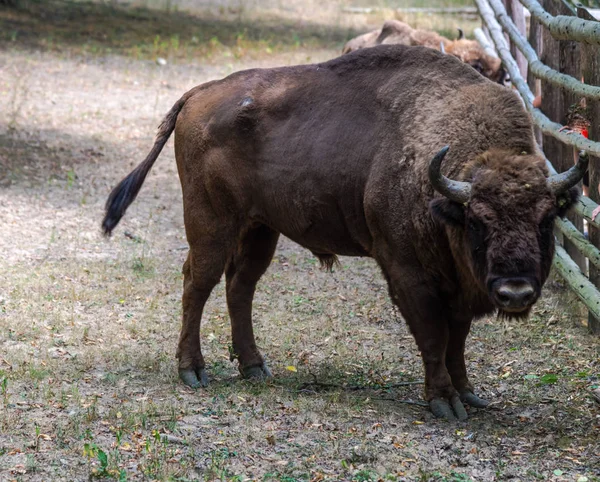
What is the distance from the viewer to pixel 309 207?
6137 millimetres

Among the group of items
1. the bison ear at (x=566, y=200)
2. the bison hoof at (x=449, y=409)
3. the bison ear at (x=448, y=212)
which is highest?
the bison ear at (x=566, y=200)

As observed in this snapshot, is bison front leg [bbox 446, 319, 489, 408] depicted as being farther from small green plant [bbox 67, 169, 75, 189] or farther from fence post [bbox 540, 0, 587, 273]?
small green plant [bbox 67, 169, 75, 189]

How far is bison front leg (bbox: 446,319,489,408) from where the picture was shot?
5.89 m

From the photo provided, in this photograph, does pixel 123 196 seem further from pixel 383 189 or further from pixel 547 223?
pixel 547 223

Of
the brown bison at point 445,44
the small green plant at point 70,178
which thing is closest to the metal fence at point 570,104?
the brown bison at point 445,44

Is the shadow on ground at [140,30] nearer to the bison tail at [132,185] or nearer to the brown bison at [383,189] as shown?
the bison tail at [132,185]

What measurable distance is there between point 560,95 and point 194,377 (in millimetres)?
3994

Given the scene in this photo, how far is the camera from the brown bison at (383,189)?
5.00 metres

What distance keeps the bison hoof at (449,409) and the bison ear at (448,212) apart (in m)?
1.22

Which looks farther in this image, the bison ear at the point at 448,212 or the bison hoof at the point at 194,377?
the bison hoof at the point at 194,377

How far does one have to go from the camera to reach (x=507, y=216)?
4.90 m

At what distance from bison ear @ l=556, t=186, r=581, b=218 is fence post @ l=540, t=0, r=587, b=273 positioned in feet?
7.87

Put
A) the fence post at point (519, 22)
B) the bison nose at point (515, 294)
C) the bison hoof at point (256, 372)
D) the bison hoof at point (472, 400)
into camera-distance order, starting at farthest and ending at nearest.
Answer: the fence post at point (519, 22) → the bison hoof at point (256, 372) → the bison hoof at point (472, 400) → the bison nose at point (515, 294)

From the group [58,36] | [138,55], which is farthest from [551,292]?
[58,36]
